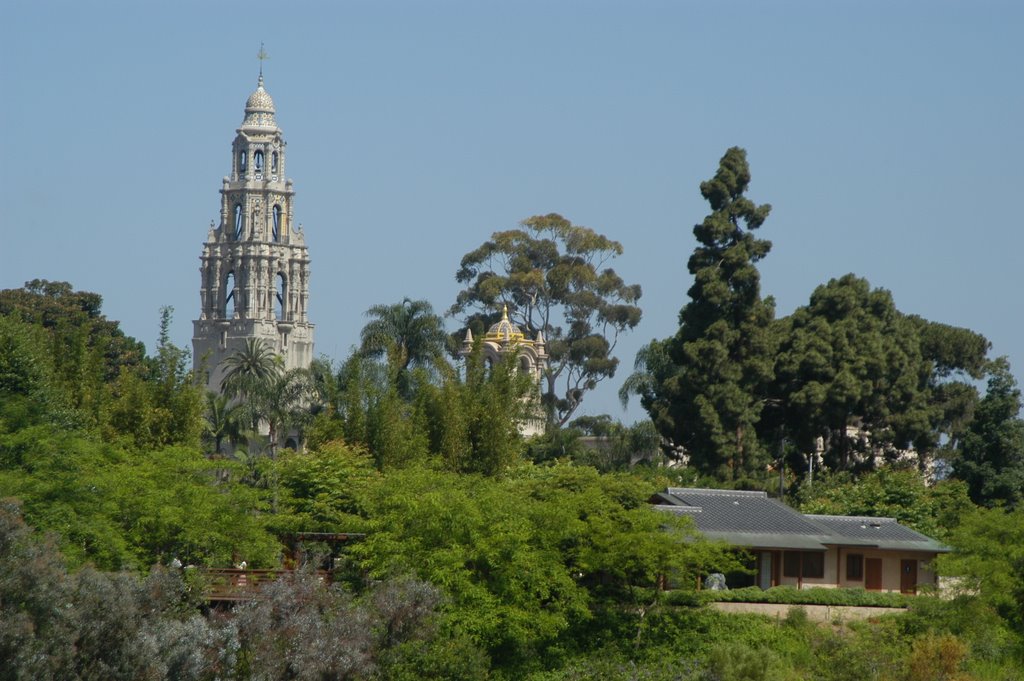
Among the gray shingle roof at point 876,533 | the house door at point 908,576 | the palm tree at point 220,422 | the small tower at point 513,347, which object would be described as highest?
the small tower at point 513,347

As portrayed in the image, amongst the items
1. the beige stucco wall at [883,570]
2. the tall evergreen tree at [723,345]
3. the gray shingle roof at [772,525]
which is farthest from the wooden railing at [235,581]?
the tall evergreen tree at [723,345]

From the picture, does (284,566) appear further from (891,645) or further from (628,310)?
(628,310)

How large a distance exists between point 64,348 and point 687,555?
18734 millimetres

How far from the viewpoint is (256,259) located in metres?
114

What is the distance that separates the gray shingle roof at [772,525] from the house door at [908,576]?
27.3 inches

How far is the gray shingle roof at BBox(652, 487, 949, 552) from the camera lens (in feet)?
171

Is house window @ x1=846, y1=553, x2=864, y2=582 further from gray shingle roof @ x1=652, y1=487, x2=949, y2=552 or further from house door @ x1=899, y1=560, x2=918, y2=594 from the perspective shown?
house door @ x1=899, y1=560, x2=918, y2=594

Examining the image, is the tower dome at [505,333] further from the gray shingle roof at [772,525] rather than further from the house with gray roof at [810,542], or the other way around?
the house with gray roof at [810,542]

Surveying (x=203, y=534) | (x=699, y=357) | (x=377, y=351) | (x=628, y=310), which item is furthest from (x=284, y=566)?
(x=628, y=310)

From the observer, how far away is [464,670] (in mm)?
43125

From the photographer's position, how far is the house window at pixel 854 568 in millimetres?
53906

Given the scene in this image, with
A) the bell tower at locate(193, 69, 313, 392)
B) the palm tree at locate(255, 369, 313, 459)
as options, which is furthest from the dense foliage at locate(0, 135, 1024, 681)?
the bell tower at locate(193, 69, 313, 392)

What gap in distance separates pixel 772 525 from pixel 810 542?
154cm

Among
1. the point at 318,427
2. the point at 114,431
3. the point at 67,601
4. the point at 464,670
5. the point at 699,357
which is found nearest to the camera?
the point at 67,601
